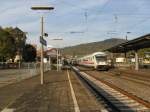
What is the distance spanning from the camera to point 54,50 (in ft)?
301

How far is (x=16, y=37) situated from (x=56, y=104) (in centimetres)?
12850

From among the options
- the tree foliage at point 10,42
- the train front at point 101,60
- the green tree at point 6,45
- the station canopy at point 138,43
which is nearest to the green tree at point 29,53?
the tree foliage at point 10,42

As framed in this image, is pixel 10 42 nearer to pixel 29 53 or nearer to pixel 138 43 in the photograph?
pixel 29 53

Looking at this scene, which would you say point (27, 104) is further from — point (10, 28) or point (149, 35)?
point (10, 28)

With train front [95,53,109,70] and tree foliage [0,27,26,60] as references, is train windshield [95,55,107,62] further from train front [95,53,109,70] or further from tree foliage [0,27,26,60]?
tree foliage [0,27,26,60]

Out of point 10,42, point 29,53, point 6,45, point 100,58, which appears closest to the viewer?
point 100,58

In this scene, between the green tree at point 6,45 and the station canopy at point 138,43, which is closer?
the station canopy at point 138,43

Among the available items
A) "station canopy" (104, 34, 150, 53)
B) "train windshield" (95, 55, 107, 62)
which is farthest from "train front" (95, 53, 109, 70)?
"station canopy" (104, 34, 150, 53)

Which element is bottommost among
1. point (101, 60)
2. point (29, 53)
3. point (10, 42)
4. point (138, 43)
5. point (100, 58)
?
point (101, 60)

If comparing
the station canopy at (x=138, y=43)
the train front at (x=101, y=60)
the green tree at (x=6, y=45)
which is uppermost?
the green tree at (x=6, y=45)

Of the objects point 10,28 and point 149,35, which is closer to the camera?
point 149,35

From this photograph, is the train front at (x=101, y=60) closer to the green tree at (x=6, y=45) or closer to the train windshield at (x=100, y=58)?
the train windshield at (x=100, y=58)

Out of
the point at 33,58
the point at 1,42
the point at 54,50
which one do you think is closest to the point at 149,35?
the point at 54,50

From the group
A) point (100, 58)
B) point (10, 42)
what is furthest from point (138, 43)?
point (10, 42)
